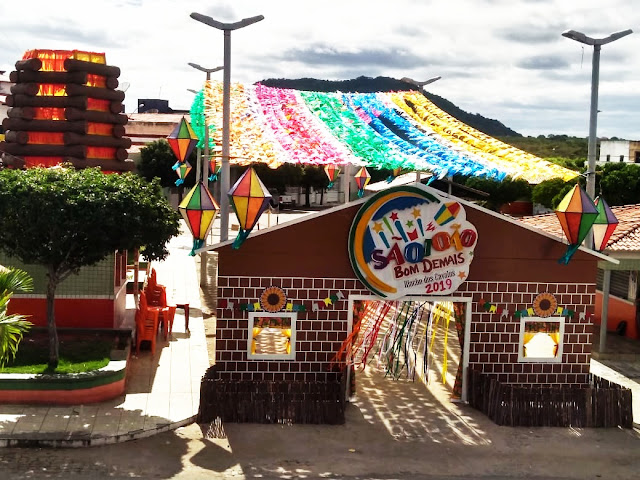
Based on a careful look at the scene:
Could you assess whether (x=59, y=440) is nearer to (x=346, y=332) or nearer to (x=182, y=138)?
(x=346, y=332)

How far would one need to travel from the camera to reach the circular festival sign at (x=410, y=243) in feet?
51.3

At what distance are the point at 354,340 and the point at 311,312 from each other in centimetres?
97

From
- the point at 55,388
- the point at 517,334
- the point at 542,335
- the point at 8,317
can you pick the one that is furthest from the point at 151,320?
the point at 542,335

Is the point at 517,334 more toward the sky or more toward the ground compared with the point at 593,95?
more toward the ground

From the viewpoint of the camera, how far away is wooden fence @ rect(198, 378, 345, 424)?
48.6ft

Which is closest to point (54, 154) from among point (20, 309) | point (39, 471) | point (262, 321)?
point (20, 309)

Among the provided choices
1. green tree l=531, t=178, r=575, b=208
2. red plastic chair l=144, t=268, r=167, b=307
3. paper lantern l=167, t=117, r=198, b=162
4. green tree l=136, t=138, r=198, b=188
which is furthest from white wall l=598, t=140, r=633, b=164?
paper lantern l=167, t=117, r=198, b=162

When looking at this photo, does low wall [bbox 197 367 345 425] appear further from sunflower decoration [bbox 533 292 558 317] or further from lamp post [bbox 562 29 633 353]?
lamp post [bbox 562 29 633 353]

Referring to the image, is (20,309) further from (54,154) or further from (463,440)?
(54,154)

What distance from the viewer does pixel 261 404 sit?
1482 cm

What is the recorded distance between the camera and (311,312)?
15.8 m

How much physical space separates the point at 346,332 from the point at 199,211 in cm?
344

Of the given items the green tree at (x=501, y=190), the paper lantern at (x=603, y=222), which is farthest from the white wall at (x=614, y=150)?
the paper lantern at (x=603, y=222)

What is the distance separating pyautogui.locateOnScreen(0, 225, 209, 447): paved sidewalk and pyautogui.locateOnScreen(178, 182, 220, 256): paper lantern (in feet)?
9.36
